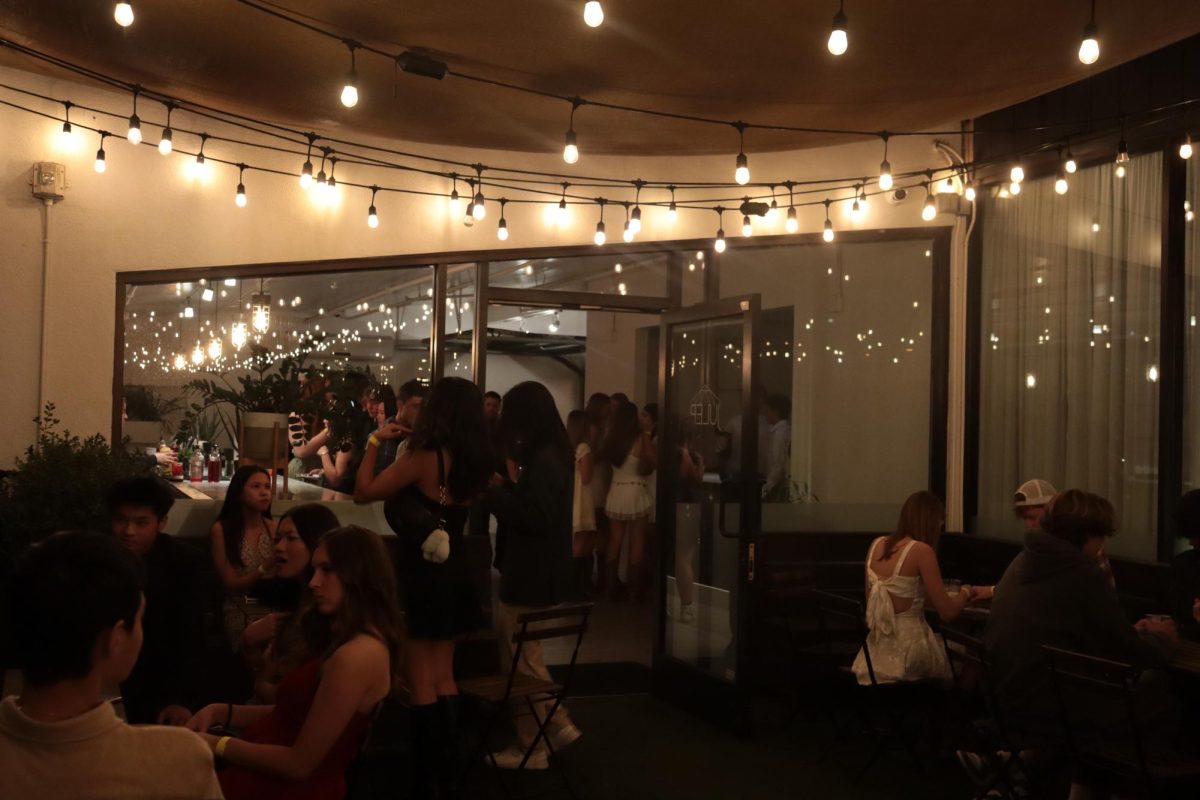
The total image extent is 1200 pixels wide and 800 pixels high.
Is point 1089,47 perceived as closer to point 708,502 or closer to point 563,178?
point 708,502

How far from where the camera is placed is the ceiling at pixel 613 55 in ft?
15.3

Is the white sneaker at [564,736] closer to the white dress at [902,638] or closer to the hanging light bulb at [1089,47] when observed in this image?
the white dress at [902,638]

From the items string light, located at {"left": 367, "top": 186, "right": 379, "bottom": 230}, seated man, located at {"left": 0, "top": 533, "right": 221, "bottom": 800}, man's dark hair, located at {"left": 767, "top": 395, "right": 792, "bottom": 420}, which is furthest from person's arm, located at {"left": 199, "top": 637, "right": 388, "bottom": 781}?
man's dark hair, located at {"left": 767, "top": 395, "right": 792, "bottom": 420}

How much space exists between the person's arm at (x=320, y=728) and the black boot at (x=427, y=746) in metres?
1.54

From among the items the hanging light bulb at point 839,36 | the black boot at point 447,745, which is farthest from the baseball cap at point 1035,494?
the black boot at point 447,745

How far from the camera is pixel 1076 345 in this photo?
20.0 ft

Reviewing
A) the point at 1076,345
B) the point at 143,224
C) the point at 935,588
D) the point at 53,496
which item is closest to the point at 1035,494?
the point at 935,588

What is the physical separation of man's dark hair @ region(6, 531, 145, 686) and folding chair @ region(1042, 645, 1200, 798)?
9.58ft

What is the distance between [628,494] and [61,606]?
7059mm

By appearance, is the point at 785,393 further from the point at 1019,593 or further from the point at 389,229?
the point at 1019,593

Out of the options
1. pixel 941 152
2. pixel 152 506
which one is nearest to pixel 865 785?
pixel 152 506

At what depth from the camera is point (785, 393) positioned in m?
7.32

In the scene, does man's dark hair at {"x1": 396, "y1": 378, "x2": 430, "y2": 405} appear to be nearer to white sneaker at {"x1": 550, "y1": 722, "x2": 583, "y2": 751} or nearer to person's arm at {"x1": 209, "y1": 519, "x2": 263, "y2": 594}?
person's arm at {"x1": 209, "y1": 519, "x2": 263, "y2": 594}

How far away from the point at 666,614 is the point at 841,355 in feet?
6.68
